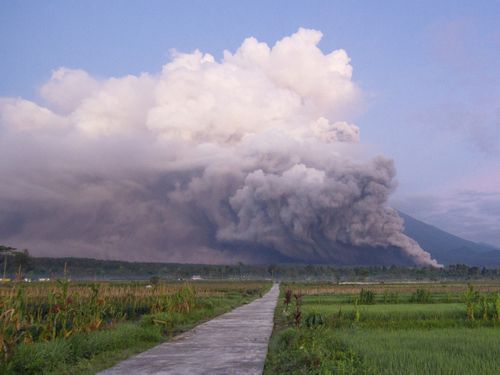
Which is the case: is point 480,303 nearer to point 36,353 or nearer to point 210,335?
point 210,335

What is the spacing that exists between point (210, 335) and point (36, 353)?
267 inches

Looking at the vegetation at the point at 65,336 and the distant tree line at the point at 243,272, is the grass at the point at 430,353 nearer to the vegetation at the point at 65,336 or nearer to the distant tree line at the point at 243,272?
the vegetation at the point at 65,336

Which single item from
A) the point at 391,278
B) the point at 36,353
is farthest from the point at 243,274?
the point at 36,353

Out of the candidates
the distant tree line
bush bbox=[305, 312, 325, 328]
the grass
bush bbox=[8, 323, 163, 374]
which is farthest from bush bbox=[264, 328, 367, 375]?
the distant tree line

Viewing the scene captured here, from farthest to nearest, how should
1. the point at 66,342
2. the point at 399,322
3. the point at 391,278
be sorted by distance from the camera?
the point at 391,278 → the point at 399,322 → the point at 66,342

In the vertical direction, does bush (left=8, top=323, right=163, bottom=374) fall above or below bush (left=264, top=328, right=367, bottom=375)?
below

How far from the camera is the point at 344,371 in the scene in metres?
7.80

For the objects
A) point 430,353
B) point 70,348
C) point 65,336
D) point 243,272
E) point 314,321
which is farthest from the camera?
point 243,272

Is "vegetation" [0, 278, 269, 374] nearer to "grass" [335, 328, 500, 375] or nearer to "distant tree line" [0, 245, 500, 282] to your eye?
"grass" [335, 328, 500, 375]

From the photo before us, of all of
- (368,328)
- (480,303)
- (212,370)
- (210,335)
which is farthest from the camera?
(480,303)

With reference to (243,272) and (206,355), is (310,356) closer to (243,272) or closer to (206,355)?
(206,355)

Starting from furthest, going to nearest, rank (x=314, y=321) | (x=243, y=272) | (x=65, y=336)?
1. (x=243, y=272)
2. (x=314, y=321)
3. (x=65, y=336)

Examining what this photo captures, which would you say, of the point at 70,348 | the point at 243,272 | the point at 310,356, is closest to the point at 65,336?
the point at 70,348

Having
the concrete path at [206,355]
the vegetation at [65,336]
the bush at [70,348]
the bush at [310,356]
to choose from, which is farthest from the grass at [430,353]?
the bush at [70,348]
